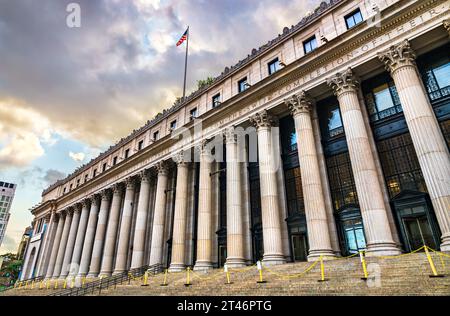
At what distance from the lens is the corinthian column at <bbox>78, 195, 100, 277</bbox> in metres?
35.9

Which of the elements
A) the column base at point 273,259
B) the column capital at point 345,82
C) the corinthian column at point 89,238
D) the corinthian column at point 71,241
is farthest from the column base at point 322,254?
the corinthian column at point 71,241

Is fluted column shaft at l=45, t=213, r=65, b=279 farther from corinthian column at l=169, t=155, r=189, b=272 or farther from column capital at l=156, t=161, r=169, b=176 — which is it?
corinthian column at l=169, t=155, r=189, b=272

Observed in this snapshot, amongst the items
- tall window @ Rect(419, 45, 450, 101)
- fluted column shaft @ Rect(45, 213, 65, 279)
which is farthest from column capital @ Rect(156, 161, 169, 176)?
fluted column shaft @ Rect(45, 213, 65, 279)

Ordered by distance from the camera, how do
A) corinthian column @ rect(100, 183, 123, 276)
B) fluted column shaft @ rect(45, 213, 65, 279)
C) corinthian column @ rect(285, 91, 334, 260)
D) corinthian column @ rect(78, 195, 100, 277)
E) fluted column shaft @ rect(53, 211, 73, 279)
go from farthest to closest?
fluted column shaft @ rect(45, 213, 65, 279) → fluted column shaft @ rect(53, 211, 73, 279) → corinthian column @ rect(78, 195, 100, 277) → corinthian column @ rect(100, 183, 123, 276) → corinthian column @ rect(285, 91, 334, 260)

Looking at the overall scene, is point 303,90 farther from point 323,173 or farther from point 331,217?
point 331,217

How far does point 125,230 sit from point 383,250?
87.3 feet

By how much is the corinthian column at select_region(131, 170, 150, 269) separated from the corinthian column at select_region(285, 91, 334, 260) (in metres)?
18.5

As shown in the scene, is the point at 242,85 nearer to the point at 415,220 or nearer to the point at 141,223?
the point at 415,220

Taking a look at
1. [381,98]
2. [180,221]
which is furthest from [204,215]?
[381,98]

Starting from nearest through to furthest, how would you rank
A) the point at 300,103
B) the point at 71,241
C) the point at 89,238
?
1. the point at 300,103
2. the point at 89,238
3. the point at 71,241

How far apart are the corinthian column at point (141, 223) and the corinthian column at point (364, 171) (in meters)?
21.9

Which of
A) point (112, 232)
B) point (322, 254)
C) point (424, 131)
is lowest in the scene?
point (322, 254)

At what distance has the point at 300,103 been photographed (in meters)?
20.5

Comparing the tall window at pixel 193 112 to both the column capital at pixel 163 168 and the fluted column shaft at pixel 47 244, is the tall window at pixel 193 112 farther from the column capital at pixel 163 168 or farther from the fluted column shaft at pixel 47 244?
the fluted column shaft at pixel 47 244
